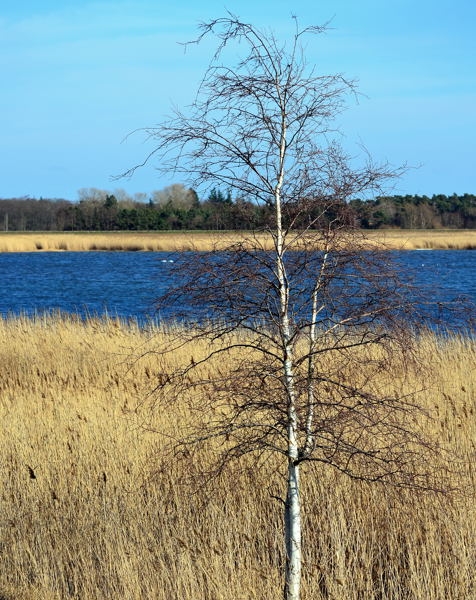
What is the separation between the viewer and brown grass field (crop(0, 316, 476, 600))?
4738mm

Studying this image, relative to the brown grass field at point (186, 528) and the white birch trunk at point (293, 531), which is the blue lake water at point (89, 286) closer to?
the brown grass field at point (186, 528)

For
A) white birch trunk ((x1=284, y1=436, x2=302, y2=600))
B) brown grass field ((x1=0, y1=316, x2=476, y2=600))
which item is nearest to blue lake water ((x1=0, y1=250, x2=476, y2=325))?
brown grass field ((x1=0, y1=316, x2=476, y2=600))

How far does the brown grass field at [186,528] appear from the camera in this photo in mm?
4738

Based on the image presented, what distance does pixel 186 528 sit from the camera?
5508 millimetres

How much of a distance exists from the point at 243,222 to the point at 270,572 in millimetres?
2041

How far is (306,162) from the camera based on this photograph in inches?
159

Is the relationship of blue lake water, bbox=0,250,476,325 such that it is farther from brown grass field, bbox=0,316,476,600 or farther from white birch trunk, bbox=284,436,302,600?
white birch trunk, bbox=284,436,302,600

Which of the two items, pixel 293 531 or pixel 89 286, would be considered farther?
pixel 89 286

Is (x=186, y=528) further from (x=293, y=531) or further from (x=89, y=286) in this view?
(x=89, y=286)

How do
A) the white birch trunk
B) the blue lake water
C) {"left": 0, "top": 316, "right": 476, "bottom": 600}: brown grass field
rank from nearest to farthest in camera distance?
the white birch trunk → {"left": 0, "top": 316, "right": 476, "bottom": 600}: brown grass field → the blue lake water

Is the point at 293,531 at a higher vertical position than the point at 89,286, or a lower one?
higher

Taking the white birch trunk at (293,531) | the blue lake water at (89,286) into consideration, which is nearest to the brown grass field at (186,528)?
the white birch trunk at (293,531)

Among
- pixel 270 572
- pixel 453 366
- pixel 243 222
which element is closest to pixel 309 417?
pixel 243 222

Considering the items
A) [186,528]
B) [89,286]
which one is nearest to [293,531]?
[186,528]
